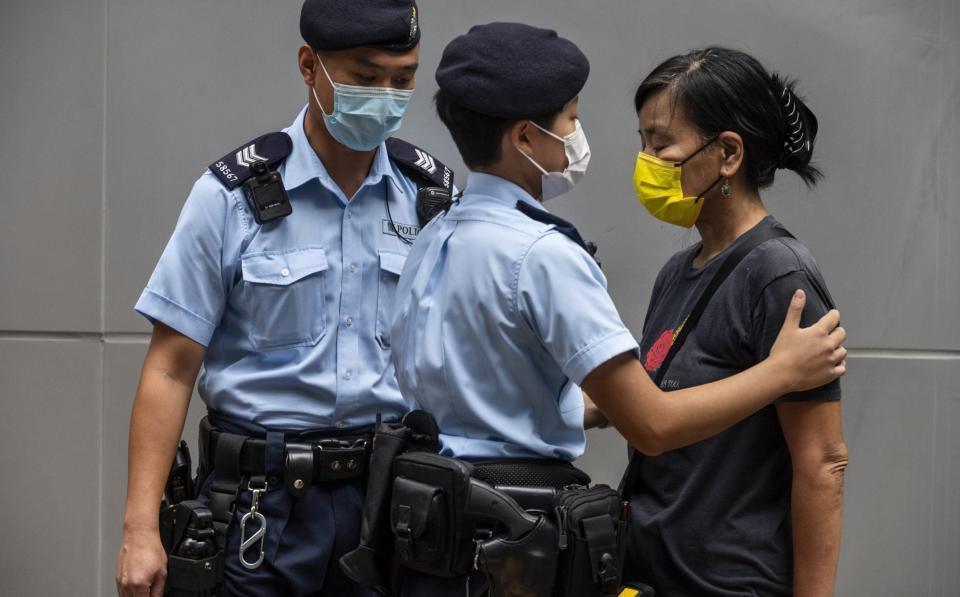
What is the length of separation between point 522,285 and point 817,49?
2224 mm

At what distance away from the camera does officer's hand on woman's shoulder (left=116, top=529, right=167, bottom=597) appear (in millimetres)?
2287

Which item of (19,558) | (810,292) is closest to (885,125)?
(810,292)

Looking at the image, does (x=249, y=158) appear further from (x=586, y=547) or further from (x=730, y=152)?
(x=586, y=547)

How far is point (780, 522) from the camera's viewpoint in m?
2.11

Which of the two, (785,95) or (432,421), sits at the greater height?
(785,95)

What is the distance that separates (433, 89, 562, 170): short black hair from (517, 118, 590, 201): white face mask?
0.16 ft

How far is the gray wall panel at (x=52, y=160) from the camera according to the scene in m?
3.48

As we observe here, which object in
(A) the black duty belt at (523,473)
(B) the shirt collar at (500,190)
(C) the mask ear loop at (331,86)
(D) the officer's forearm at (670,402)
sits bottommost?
(A) the black duty belt at (523,473)

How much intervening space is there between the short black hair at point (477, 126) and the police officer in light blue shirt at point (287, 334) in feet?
1.57

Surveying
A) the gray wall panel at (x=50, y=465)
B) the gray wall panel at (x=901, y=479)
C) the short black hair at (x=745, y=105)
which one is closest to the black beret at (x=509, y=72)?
the short black hair at (x=745, y=105)

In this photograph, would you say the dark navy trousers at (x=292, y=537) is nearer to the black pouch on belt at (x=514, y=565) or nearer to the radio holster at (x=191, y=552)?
the radio holster at (x=191, y=552)

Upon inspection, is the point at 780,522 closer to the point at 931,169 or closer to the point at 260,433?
the point at 260,433

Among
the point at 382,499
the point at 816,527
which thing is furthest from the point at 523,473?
the point at 816,527

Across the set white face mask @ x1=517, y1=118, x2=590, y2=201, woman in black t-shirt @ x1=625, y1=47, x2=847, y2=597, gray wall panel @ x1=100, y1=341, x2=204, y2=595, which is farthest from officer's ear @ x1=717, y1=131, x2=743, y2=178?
gray wall panel @ x1=100, y1=341, x2=204, y2=595
